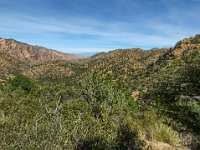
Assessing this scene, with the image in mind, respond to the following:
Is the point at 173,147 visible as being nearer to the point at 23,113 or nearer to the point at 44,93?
the point at 23,113

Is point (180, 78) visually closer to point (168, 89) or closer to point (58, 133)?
point (168, 89)

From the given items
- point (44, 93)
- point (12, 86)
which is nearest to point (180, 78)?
point (44, 93)

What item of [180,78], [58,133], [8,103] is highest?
[180,78]

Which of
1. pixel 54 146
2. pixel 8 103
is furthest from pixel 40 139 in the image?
pixel 8 103

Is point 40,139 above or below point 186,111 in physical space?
below

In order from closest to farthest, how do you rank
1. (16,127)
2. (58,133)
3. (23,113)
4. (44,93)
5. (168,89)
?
1. (168,89)
2. (58,133)
3. (16,127)
4. (23,113)
5. (44,93)

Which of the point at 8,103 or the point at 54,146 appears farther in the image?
the point at 8,103

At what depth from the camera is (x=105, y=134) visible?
100 ft

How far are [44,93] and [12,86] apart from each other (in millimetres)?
31900

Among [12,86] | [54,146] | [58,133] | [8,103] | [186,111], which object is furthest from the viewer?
[12,86]

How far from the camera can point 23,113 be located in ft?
135

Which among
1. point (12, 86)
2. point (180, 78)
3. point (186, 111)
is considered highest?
point (180, 78)

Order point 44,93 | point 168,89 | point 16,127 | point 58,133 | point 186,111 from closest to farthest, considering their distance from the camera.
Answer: point 186,111
point 168,89
point 58,133
point 16,127
point 44,93

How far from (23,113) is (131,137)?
1654cm
